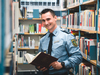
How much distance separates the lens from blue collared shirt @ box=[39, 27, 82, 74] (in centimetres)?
192

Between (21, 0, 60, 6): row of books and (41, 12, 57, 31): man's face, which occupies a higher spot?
(21, 0, 60, 6): row of books

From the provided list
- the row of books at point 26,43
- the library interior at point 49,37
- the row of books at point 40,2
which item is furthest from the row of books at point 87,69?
the row of books at point 40,2

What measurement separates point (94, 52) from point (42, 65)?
0.99 metres

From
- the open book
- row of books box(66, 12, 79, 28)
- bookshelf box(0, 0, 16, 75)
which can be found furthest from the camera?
row of books box(66, 12, 79, 28)

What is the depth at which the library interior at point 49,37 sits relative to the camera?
50cm

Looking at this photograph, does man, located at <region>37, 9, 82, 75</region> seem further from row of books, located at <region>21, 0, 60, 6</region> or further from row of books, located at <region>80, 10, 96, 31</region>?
row of books, located at <region>21, 0, 60, 6</region>

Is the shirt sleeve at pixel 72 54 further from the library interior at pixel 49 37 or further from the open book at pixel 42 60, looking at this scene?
the open book at pixel 42 60

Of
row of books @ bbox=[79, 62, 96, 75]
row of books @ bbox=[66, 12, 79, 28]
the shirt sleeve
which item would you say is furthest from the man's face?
row of books @ bbox=[66, 12, 79, 28]

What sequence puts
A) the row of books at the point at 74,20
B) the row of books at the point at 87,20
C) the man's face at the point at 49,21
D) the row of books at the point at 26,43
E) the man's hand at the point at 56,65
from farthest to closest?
the row of books at the point at 26,43 → the row of books at the point at 74,20 → the row of books at the point at 87,20 → the man's face at the point at 49,21 → the man's hand at the point at 56,65

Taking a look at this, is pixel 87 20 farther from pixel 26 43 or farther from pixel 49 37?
pixel 26 43

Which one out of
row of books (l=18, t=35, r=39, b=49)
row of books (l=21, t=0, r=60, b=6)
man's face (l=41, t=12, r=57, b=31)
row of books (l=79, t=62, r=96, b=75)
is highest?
row of books (l=21, t=0, r=60, b=6)

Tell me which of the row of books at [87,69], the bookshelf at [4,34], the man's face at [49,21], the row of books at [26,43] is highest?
the man's face at [49,21]

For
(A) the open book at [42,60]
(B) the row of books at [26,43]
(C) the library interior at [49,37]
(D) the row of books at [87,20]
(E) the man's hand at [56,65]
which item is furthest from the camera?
(B) the row of books at [26,43]

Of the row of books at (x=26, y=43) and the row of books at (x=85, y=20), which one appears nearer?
the row of books at (x=85, y=20)
